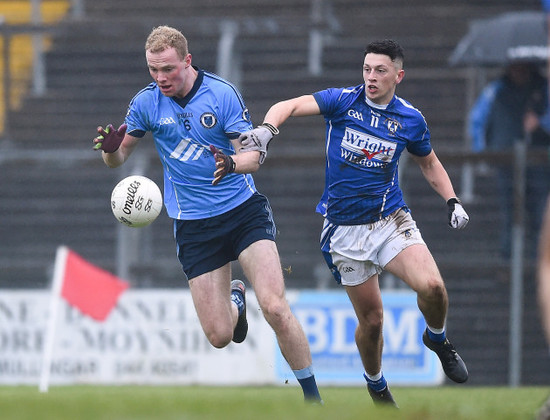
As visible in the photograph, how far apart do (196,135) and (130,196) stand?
26.4 inches

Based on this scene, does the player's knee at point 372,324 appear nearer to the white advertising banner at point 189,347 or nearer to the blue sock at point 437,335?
the blue sock at point 437,335

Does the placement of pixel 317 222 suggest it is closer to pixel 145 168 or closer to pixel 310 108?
pixel 145 168

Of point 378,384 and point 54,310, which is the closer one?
point 378,384

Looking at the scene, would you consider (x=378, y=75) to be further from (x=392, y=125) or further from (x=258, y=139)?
(x=258, y=139)

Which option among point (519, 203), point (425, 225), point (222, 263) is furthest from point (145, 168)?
point (222, 263)

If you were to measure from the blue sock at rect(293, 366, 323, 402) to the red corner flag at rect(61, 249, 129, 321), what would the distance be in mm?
4974

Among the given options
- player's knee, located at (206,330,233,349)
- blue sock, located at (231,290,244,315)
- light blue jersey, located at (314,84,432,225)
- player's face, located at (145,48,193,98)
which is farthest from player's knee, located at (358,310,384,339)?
player's face, located at (145,48,193,98)

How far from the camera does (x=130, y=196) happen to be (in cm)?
887

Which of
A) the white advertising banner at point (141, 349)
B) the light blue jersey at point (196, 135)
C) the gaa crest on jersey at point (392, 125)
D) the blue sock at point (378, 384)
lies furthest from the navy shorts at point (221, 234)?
the white advertising banner at point (141, 349)

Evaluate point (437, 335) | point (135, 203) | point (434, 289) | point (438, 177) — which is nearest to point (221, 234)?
point (135, 203)

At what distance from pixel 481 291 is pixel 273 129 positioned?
6283 millimetres

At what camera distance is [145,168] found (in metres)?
14.1

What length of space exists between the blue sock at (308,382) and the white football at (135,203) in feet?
5.22

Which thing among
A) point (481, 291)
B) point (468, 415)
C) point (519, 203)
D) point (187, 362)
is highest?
point (468, 415)
